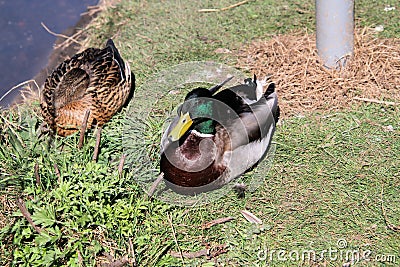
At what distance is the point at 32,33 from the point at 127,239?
422cm

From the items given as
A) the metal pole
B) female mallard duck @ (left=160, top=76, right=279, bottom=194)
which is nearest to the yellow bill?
female mallard duck @ (left=160, top=76, right=279, bottom=194)

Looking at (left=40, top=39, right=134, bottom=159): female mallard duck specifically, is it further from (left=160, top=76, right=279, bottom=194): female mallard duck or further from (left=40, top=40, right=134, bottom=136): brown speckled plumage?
(left=160, top=76, right=279, bottom=194): female mallard duck

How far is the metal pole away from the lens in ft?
15.5

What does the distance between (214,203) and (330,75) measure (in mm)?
1693

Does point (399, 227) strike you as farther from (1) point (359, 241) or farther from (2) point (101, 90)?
(2) point (101, 90)

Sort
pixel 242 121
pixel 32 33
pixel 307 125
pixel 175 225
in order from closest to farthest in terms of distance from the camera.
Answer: pixel 175 225, pixel 242 121, pixel 307 125, pixel 32 33

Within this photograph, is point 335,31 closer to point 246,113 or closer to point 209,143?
point 246,113

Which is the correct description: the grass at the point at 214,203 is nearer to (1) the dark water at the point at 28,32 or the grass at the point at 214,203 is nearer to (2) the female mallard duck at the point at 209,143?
(2) the female mallard duck at the point at 209,143

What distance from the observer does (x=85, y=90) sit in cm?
487

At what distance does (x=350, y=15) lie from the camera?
189 inches

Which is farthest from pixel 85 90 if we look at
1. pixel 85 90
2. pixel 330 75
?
pixel 330 75

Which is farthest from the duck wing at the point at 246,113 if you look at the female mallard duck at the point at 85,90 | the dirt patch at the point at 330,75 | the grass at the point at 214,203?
the female mallard duck at the point at 85,90

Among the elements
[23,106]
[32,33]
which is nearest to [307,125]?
[23,106]

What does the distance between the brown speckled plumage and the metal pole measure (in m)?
1.75
